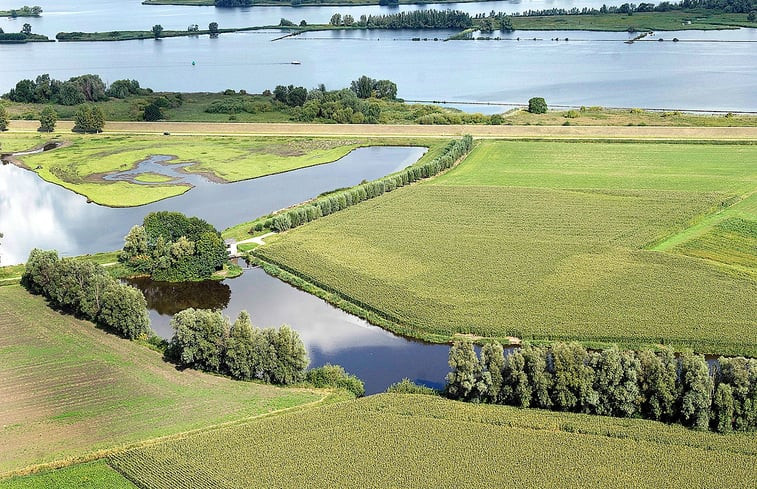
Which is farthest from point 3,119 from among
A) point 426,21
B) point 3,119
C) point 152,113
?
point 426,21

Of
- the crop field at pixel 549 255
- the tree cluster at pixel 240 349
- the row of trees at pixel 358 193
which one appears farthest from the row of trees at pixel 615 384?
the row of trees at pixel 358 193

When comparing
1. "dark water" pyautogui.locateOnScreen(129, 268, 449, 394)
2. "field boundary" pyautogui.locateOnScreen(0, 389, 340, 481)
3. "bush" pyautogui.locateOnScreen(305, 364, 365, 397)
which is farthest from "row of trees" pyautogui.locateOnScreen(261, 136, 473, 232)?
"field boundary" pyautogui.locateOnScreen(0, 389, 340, 481)

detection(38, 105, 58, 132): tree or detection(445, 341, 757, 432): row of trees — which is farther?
detection(38, 105, 58, 132): tree

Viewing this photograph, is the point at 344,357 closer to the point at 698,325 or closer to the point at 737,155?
the point at 698,325

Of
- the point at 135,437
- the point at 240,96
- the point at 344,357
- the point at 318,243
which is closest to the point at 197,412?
the point at 135,437

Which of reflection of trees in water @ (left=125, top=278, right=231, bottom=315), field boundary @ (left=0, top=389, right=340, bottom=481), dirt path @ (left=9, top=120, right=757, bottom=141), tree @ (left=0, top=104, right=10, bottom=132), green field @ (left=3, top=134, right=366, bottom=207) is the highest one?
tree @ (left=0, top=104, right=10, bottom=132)

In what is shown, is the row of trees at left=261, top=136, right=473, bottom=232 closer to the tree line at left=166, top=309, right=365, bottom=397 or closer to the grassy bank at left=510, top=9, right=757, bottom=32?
the tree line at left=166, top=309, right=365, bottom=397

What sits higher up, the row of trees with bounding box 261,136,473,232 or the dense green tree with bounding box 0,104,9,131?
the dense green tree with bounding box 0,104,9,131
